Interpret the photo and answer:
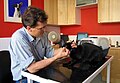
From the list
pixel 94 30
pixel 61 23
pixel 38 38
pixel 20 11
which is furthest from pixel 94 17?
pixel 38 38

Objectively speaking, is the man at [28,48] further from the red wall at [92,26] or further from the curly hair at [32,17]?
the red wall at [92,26]

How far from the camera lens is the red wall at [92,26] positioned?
3295 mm

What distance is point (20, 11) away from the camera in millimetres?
3219

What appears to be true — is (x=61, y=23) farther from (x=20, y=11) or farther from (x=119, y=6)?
(x=119, y=6)

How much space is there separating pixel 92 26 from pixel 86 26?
0.16 metres

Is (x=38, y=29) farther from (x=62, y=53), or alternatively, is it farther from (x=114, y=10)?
(x=114, y=10)

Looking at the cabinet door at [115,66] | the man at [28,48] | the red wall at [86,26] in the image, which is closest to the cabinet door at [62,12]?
the red wall at [86,26]

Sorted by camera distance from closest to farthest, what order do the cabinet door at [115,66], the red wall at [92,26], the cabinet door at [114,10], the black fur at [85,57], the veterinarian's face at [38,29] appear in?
the veterinarian's face at [38,29]
the black fur at [85,57]
the cabinet door at [115,66]
the cabinet door at [114,10]
the red wall at [92,26]

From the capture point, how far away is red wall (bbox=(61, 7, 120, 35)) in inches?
130

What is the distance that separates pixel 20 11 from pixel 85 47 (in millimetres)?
2069

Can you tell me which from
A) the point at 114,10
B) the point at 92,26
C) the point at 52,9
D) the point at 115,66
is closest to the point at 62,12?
the point at 52,9

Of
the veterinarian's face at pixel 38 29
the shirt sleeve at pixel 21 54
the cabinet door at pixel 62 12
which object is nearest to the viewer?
the shirt sleeve at pixel 21 54

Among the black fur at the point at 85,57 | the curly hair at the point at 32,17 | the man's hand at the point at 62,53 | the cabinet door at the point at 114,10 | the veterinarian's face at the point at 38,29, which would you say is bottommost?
the black fur at the point at 85,57

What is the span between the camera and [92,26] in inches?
142
